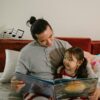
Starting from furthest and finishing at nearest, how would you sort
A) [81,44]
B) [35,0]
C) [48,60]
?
[35,0]
[81,44]
[48,60]

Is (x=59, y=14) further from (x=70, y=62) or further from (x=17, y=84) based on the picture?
(x=17, y=84)

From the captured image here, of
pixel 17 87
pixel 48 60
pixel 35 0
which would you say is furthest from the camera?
pixel 35 0

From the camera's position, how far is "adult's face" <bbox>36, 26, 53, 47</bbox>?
1.78 metres

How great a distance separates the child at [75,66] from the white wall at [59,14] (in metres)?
0.89

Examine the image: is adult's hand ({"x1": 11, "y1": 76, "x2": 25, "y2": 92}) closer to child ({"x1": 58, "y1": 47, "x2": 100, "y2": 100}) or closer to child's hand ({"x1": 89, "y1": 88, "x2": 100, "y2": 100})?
child ({"x1": 58, "y1": 47, "x2": 100, "y2": 100})

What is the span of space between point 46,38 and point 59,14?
0.93 m

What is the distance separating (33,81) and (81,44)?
927mm

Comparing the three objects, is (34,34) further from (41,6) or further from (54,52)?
(41,6)

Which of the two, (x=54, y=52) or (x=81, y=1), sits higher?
(x=81, y=1)

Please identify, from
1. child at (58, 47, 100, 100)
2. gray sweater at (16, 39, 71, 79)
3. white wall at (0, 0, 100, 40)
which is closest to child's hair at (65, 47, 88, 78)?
child at (58, 47, 100, 100)

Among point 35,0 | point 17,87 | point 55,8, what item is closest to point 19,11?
point 35,0

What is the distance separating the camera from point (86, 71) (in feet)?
6.05

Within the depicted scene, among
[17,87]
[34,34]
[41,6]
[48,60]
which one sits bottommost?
[17,87]

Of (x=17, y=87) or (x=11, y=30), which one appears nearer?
(x=17, y=87)
